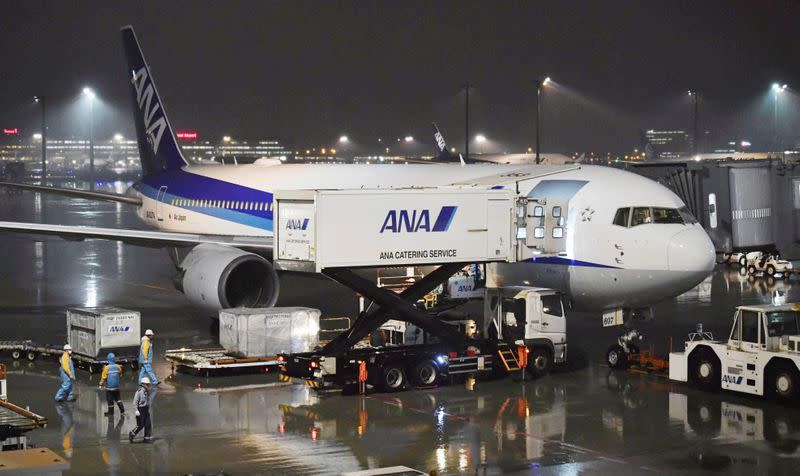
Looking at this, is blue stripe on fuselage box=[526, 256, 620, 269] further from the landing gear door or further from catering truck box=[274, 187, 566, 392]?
the landing gear door

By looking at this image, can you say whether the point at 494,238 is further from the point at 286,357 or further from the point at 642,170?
the point at 642,170

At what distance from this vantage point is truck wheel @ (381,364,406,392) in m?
20.2

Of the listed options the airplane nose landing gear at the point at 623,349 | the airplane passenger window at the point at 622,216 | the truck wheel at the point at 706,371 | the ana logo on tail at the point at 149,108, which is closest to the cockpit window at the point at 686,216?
the airplane passenger window at the point at 622,216

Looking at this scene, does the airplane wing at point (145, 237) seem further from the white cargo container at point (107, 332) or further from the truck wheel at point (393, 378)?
the truck wheel at point (393, 378)

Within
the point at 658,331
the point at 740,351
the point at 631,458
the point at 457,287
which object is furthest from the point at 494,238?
the point at 658,331

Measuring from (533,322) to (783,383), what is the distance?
16.0ft

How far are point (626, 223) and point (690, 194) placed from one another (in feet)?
23.3

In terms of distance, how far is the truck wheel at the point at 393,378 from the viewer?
2025 cm

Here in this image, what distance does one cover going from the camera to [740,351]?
1995 centimetres

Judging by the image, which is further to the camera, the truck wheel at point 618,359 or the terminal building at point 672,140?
the terminal building at point 672,140

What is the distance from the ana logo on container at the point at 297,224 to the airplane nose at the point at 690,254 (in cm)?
710

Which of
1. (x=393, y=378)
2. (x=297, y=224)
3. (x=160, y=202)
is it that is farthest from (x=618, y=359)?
(x=160, y=202)

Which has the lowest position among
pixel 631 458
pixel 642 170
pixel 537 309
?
pixel 631 458

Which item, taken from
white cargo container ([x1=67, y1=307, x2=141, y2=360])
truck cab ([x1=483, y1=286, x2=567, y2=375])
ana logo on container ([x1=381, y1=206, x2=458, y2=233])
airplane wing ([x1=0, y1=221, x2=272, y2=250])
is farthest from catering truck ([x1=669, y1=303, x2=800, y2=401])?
airplane wing ([x1=0, y1=221, x2=272, y2=250])
